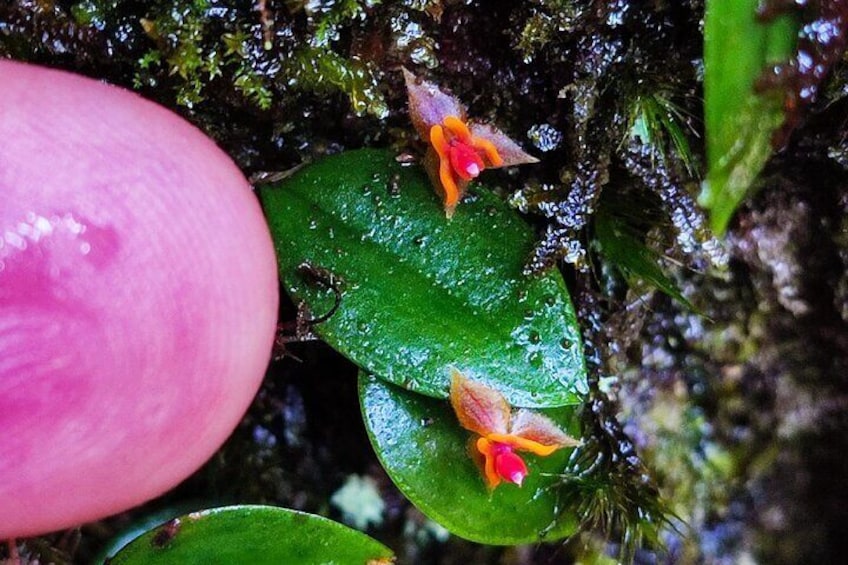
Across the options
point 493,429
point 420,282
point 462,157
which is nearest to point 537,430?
point 493,429

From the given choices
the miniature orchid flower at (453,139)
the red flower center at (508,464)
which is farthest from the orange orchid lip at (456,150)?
the red flower center at (508,464)

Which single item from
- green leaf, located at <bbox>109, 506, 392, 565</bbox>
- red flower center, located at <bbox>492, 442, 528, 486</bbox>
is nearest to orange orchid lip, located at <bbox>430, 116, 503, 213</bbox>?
red flower center, located at <bbox>492, 442, 528, 486</bbox>

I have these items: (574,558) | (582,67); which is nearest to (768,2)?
(582,67)

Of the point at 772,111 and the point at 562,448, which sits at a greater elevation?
the point at 772,111

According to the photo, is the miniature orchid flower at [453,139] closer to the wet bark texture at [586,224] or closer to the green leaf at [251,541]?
the wet bark texture at [586,224]

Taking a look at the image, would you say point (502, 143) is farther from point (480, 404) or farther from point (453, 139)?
point (480, 404)

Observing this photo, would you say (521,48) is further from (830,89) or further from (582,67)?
(830,89)

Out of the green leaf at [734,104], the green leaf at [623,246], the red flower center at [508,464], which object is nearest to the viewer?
the green leaf at [734,104]
